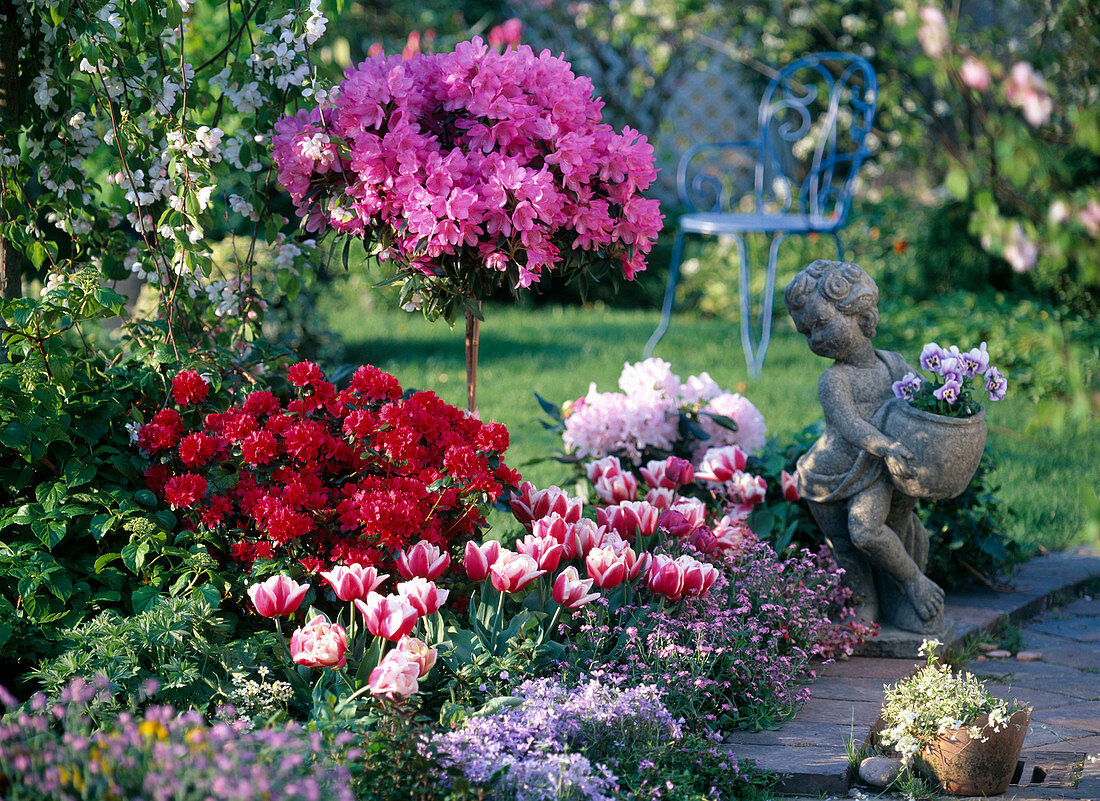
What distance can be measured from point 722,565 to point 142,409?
1447 millimetres

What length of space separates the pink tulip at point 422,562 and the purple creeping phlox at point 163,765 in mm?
556

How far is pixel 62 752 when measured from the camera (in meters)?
1.44

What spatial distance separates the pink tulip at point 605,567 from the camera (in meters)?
2.25

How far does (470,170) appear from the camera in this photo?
8.02 feet

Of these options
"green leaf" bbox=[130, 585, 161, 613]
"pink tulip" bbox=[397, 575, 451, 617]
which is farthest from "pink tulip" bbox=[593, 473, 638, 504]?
"green leaf" bbox=[130, 585, 161, 613]

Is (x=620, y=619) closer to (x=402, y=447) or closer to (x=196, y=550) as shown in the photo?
(x=402, y=447)

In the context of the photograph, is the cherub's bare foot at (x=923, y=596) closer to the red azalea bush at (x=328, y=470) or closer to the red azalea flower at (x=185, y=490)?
the red azalea bush at (x=328, y=470)

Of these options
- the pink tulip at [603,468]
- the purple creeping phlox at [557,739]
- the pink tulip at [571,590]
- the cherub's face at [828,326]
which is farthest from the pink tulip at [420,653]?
the cherub's face at [828,326]

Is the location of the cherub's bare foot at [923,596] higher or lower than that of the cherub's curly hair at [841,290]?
lower

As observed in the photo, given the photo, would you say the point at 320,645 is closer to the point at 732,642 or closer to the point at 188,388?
the point at 188,388

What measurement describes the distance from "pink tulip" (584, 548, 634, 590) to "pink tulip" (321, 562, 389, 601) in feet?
1.46

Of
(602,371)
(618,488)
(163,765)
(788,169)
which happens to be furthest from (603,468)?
(788,169)

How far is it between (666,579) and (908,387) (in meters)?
0.83

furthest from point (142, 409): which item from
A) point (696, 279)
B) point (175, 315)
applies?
point (696, 279)
